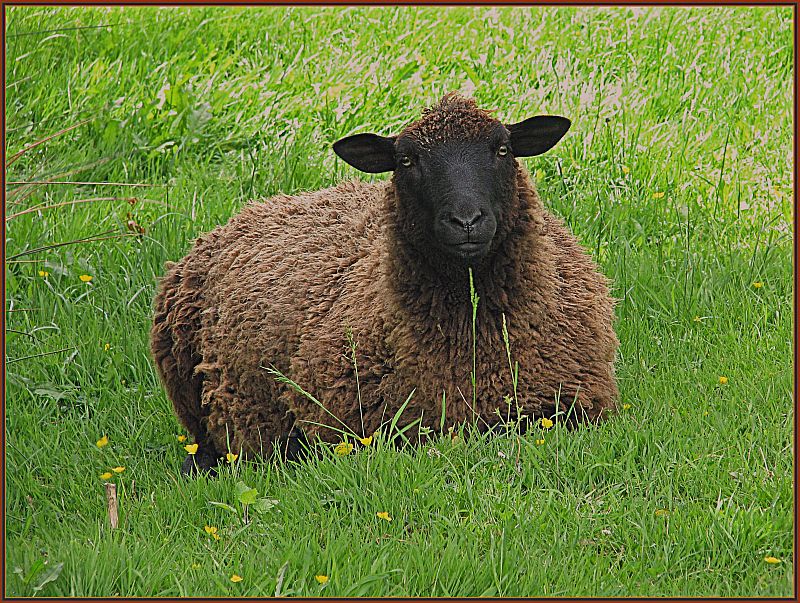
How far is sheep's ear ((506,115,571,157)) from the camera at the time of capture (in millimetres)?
5066

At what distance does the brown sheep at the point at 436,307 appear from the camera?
480 cm

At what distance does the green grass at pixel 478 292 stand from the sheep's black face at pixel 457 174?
89 cm

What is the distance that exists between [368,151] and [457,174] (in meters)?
0.67

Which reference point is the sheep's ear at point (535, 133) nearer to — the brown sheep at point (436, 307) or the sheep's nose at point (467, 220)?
the brown sheep at point (436, 307)

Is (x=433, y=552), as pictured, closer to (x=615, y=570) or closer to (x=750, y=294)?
(x=615, y=570)

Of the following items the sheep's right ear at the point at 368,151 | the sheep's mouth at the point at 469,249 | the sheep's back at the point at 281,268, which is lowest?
the sheep's back at the point at 281,268

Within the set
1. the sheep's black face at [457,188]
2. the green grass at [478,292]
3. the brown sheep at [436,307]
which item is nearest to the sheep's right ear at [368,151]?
the brown sheep at [436,307]

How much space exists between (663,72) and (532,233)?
402 centimetres

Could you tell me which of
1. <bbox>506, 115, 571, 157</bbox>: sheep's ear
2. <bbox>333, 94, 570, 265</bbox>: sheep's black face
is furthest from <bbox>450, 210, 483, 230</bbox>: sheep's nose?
<bbox>506, 115, 571, 157</bbox>: sheep's ear

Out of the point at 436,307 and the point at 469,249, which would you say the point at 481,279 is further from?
the point at 469,249

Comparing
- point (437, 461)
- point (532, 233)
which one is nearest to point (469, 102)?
point (532, 233)

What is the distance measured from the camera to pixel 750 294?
6.08 meters

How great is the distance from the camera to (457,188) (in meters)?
4.60

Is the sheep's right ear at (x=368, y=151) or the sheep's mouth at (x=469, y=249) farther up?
the sheep's right ear at (x=368, y=151)
